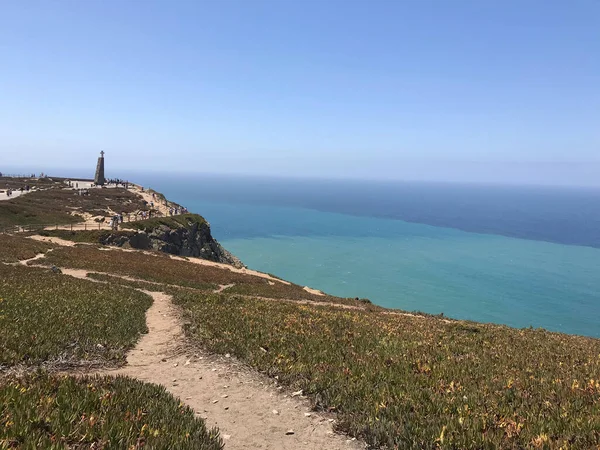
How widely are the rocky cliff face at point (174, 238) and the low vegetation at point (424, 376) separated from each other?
3990 cm

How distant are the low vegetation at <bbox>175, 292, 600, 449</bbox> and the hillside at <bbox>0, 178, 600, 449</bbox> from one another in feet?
0.16

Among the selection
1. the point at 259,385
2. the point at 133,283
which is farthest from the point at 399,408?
the point at 133,283

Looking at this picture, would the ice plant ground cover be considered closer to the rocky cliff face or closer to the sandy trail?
the sandy trail

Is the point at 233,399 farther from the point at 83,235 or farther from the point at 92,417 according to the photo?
the point at 83,235

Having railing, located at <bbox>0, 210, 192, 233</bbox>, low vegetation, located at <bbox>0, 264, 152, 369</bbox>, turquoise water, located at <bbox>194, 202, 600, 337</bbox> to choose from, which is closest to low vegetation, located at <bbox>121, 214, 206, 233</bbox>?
railing, located at <bbox>0, 210, 192, 233</bbox>

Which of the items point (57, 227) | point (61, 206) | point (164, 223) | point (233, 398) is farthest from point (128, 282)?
point (61, 206)

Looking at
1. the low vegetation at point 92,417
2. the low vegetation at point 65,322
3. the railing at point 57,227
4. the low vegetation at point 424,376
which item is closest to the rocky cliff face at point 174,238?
the railing at point 57,227

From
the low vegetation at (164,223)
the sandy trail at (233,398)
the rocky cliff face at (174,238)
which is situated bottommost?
the rocky cliff face at (174,238)

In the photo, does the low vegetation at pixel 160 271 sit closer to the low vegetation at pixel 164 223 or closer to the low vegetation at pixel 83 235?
the low vegetation at pixel 83 235

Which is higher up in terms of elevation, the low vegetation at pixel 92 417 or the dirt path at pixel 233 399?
the low vegetation at pixel 92 417

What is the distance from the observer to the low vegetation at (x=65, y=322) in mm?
11031

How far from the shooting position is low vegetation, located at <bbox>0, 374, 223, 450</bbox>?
18.6 feet

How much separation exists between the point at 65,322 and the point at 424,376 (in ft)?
42.0

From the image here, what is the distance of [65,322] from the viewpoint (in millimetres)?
13984
